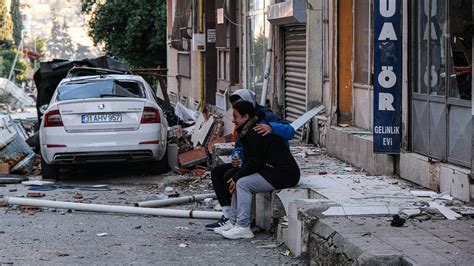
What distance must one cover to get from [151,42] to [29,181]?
912 inches

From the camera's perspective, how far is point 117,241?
879 centimetres

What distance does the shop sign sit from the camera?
984 cm

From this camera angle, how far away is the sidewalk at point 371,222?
627 cm

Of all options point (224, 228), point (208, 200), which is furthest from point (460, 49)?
point (208, 200)

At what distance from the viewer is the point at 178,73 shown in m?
31.6

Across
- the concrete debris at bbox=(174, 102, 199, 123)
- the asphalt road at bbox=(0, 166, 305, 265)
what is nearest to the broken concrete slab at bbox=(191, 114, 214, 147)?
the concrete debris at bbox=(174, 102, 199, 123)

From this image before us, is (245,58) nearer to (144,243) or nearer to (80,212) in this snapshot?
(80,212)

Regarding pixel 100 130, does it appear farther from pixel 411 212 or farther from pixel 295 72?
pixel 411 212

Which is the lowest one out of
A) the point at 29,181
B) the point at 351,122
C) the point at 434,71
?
the point at 29,181

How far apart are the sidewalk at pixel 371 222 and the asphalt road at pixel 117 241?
38 cm

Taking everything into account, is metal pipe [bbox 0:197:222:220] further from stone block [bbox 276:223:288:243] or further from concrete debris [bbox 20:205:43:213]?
stone block [bbox 276:223:288:243]

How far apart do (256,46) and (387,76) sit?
31.5 ft

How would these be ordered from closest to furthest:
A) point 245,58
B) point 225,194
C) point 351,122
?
point 225,194, point 351,122, point 245,58

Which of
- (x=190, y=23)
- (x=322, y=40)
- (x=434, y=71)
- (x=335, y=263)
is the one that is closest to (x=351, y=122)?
(x=322, y=40)
